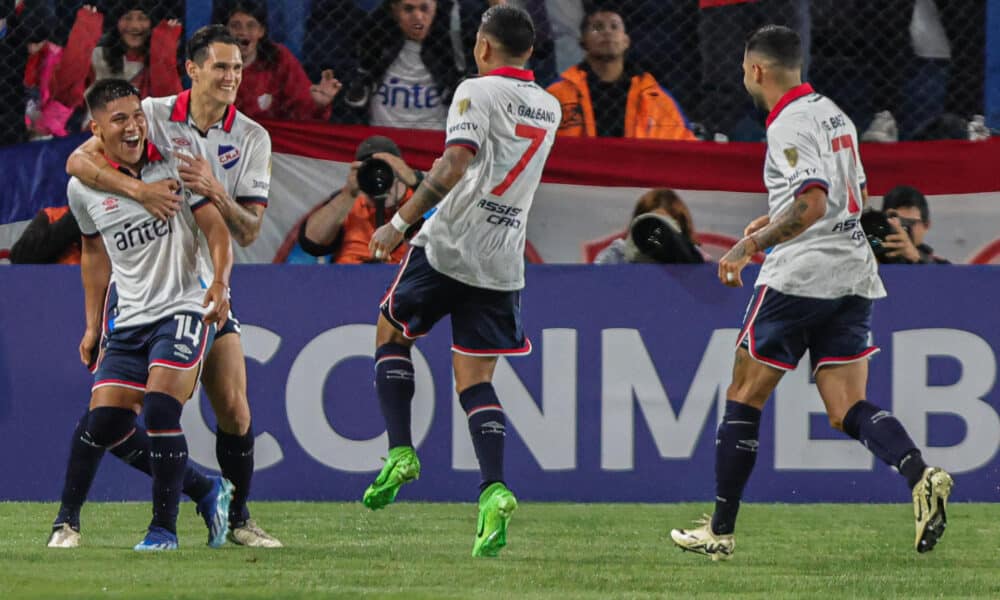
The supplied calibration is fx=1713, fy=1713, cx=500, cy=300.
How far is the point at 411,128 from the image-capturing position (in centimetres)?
877

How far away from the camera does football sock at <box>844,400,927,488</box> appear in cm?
568

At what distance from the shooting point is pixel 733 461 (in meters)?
5.84

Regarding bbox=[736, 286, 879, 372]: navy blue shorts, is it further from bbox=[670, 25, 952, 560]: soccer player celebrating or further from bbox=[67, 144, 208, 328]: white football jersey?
bbox=[67, 144, 208, 328]: white football jersey

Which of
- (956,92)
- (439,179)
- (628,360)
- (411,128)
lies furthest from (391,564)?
(956,92)

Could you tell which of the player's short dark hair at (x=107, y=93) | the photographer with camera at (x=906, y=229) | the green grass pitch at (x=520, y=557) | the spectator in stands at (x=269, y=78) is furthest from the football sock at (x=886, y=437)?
the spectator in stands at (x=269, y=78)

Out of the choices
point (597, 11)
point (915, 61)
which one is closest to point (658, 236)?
point (597, 11)

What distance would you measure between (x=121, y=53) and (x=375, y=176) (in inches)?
72.5

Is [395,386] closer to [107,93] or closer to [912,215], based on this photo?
[107,93]

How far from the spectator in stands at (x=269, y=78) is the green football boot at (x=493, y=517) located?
12.4 feet

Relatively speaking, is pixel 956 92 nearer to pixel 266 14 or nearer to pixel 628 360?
pixel 628 360

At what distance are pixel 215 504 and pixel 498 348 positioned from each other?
117 centimetres

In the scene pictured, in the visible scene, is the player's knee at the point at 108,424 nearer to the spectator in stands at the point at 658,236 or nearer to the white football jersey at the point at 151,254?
the white football jersey at the point at 151,254

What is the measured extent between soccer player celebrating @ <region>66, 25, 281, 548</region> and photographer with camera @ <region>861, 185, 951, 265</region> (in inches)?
132

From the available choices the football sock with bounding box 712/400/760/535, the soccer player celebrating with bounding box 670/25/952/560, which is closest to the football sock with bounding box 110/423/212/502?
the soccer player celebrating with bounding box 670/25/952/560
